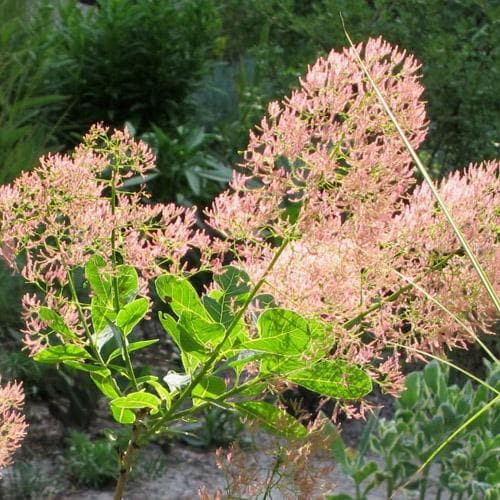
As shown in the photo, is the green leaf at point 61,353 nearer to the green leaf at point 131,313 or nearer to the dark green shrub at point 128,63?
the green leaf at point 131,313

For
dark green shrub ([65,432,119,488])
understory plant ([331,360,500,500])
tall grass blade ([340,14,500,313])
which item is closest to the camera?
tall grass blade ([340,14,500,313])

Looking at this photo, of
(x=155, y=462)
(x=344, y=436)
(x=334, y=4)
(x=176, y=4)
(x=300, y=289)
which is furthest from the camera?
(x=176, y=4)

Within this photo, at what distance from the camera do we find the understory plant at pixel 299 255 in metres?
1.18

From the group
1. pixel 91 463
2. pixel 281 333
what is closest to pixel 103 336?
pixel 281 333

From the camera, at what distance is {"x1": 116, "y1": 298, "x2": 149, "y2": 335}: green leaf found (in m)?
1.25

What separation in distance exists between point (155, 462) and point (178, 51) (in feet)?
9.41

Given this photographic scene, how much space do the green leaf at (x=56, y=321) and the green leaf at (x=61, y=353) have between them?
14mm

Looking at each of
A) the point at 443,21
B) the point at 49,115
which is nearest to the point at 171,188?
the point at 49,115

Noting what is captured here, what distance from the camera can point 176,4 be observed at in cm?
688

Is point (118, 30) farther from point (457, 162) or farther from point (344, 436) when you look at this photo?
point (344, 436)

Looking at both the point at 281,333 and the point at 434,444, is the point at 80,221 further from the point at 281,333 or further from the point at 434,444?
the point at 434,444

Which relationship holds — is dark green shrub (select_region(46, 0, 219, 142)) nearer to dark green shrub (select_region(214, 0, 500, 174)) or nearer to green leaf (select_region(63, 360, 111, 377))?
dark green shrub (select_region(214, 0, 500, 174))

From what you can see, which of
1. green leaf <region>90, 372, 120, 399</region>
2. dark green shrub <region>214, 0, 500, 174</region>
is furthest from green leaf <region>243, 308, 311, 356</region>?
dark green shrub <region>214, 0, 500, 174</region>

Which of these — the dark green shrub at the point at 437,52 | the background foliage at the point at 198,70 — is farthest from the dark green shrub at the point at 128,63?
the dark green shrub at the point at 437,52
